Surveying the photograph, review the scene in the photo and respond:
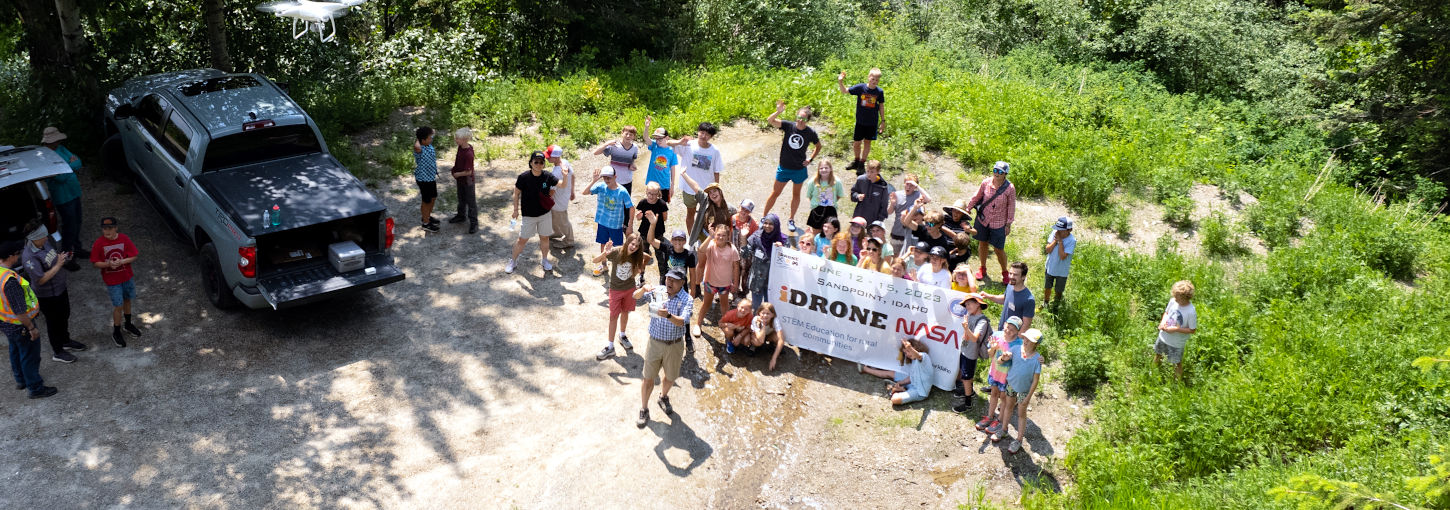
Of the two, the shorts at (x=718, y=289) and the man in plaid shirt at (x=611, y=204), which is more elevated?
the man in plaid shirt at (x=611, y=204)

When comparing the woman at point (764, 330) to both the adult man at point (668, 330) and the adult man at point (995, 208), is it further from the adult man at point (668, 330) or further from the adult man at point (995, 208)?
the adult man at point (995, 208)

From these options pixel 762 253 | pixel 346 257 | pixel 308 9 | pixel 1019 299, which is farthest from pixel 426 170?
pixel 1019 299

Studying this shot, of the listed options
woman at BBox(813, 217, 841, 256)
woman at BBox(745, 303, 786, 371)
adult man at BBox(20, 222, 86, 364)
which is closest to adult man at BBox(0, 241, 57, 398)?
adult man at BBox(20, 222, 86, 364)

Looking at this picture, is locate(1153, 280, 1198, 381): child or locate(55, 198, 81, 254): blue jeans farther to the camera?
locate(55, 198, 81, 254): blue jeans

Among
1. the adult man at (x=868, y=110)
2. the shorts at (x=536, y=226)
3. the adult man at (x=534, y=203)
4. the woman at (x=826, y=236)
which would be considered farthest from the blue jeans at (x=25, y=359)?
the adult man at (x=868, y=110)

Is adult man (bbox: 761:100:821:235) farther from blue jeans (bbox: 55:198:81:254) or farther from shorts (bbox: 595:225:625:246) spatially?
blue jeans (bbox: 55:198:81:254)

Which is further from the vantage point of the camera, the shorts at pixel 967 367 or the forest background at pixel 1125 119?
the shorts at pixel 967 367

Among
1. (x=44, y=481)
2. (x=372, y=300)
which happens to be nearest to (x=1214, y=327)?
(x=372, y=300)
